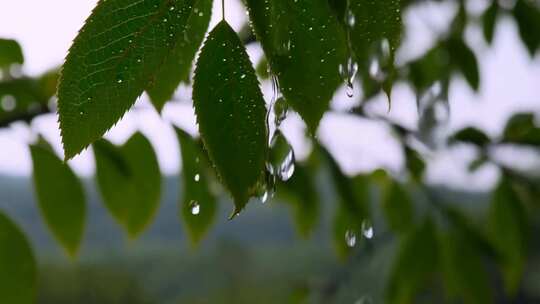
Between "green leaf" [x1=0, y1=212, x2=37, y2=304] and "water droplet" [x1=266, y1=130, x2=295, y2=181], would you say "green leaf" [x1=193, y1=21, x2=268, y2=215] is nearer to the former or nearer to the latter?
"water droplet" [x1=266, y1=130, x2=295, y2=181]

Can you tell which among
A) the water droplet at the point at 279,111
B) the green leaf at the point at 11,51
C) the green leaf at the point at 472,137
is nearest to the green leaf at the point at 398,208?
the green leaf at the point at 472,137

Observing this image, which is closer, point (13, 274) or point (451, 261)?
point (13, 274)

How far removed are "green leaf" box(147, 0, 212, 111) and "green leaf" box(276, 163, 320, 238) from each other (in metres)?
0.52

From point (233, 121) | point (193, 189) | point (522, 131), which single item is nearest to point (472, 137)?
point (522, 131)

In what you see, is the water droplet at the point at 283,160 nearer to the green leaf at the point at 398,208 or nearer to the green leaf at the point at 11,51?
the green leaf at the point at 11,51

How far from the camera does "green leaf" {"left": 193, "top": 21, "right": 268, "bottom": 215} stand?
0.30 metres

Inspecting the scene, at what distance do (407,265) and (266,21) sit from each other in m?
0.72

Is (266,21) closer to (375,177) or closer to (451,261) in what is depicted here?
(451,261)

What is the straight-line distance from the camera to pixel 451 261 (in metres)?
1.00

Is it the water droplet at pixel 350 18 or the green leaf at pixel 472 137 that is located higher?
the water droplet at pixel 350 18

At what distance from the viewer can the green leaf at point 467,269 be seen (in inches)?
38.2

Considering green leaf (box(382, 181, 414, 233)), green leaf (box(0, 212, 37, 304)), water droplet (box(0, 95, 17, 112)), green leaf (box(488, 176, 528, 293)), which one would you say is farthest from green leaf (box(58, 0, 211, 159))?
green leaf (box(382, 181, 414, 233))

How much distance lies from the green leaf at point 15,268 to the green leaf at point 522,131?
0.57 meters

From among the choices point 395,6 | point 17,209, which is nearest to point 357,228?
point 395,6
